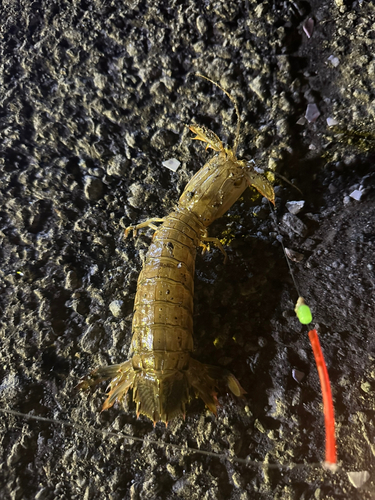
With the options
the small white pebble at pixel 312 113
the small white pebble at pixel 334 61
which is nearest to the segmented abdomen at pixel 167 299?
the small white pebble at pixel 312 113

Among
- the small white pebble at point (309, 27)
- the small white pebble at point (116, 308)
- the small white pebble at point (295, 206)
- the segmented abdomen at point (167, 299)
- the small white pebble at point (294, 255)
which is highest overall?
the small white pebble at point (309, 27)

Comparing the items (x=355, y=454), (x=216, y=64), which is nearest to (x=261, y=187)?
(x=216, y=64)

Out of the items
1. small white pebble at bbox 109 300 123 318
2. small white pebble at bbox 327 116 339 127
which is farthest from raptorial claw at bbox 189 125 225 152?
small white pebble at bbox 109 300 123 318

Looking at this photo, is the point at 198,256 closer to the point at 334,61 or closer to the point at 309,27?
the point at 334,61

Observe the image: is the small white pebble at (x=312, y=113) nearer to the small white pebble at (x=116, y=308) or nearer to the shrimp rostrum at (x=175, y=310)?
the shrimp rostrum at (x=175, y=310)

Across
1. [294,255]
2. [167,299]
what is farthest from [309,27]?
[167,299]

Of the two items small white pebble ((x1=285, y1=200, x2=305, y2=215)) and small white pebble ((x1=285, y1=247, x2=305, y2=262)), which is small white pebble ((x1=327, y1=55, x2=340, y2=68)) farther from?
small white pebble ((x1=285, y1=247, x2=305, y2=262))
